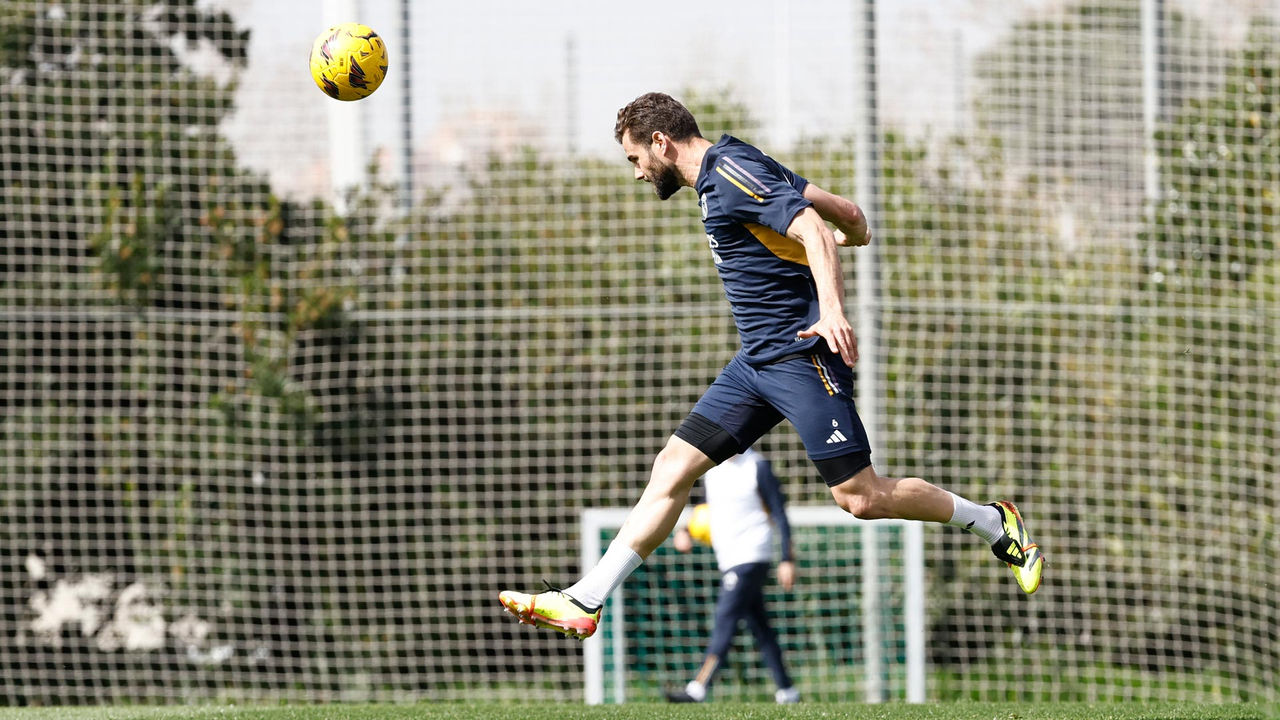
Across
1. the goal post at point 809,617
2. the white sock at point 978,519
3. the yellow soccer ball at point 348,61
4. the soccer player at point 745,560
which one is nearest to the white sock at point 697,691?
the soccer player at point 745,560

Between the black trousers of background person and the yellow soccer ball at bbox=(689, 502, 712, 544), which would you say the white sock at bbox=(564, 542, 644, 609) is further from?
the yellow soccer ball at bbox=(689, 502, 712, 544)

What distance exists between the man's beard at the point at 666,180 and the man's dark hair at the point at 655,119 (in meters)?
0.11

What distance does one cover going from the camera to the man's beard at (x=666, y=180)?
488cm

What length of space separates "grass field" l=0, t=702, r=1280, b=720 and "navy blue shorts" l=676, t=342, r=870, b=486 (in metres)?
1.15

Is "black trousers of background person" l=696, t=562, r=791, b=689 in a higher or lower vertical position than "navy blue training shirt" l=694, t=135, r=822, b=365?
lower

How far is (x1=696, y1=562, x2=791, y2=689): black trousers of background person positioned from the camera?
26.9 feet

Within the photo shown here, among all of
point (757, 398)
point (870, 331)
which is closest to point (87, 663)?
point (870, 331)

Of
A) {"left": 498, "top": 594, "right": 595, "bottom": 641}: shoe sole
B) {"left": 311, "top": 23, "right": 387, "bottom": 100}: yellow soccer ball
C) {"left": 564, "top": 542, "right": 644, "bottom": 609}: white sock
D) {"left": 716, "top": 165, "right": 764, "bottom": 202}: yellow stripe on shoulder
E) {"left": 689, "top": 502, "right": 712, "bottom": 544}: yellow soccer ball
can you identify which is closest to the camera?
{"left": 716, "top": 165, "right": 764, "bottom": 202}: yellow stripe on shoulder

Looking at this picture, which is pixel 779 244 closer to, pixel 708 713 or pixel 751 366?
pixel 751 366

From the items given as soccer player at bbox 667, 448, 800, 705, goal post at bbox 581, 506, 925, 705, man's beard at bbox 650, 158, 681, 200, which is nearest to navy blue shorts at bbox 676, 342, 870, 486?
man's beard at bbox 650, 158, 681, 200

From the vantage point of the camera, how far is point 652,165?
192 inches

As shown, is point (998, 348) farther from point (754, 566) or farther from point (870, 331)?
point (754, 566)

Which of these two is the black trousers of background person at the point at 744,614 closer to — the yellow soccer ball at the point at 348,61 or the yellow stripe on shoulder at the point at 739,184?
the yellow soccer ball at the point at 348,61

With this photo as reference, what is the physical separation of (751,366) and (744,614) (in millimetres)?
3784
